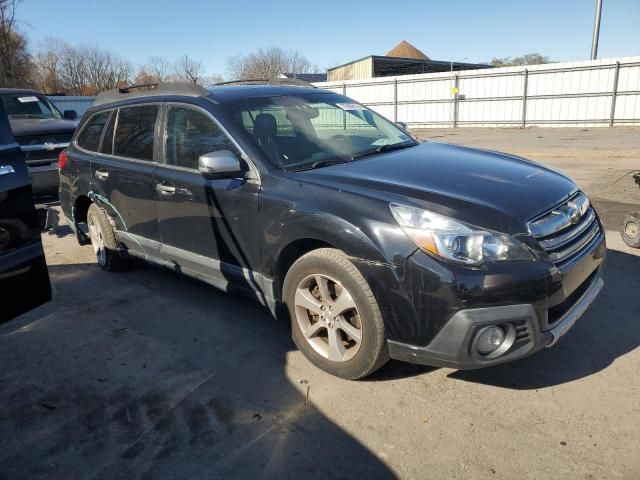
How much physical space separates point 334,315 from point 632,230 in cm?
378

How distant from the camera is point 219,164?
3219mm

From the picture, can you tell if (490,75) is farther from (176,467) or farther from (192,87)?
(176,467)

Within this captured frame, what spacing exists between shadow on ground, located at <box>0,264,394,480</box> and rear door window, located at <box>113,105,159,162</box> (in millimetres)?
1309

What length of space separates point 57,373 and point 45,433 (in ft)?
2.25

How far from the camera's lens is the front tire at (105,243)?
5000 mm

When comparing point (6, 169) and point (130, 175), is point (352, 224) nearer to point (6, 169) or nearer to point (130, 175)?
point (6, 169)

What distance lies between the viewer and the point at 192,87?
400cm

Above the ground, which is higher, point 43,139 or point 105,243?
point 43,139

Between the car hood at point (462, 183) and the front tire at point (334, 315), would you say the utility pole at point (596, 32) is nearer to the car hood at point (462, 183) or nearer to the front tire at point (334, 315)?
the car hood at point (462, 183)

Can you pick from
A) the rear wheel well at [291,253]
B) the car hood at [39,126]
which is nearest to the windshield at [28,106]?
the car hood at [39,126]

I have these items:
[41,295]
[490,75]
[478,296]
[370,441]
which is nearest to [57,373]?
[41,295]

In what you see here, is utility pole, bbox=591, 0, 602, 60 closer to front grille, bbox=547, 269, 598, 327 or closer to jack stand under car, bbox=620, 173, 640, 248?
jack stand under car, bbox=620, 173, 640, 248

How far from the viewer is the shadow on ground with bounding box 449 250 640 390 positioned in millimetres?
3000

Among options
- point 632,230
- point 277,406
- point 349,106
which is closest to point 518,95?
point 632,230
